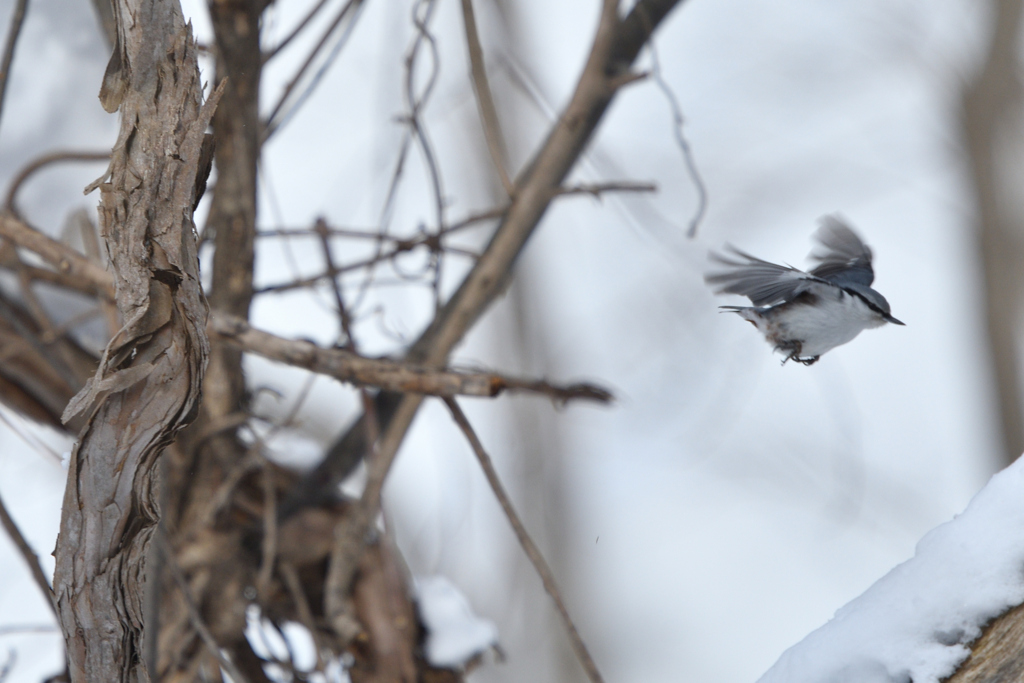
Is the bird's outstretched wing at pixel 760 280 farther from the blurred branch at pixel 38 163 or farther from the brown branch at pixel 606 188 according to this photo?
the blurred branch at pixel 38 163

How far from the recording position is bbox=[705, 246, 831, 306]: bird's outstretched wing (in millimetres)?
630

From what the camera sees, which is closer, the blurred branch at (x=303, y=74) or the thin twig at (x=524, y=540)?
the thin twig at (x=524, y=540)

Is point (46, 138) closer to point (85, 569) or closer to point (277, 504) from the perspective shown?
point (277, 504)

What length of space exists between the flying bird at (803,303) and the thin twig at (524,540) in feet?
0.87

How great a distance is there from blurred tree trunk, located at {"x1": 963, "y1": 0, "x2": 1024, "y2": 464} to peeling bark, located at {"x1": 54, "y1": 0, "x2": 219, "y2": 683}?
3.38m

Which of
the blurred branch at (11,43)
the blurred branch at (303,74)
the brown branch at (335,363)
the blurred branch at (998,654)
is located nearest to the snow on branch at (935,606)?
the blurred branch at (998,654)

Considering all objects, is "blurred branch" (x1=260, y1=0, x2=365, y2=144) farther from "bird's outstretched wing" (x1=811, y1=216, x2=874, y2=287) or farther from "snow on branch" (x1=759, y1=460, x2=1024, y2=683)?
"snow on branch" (x1=759, y1=460, x2=1024, y2=683)

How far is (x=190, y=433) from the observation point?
101 cm

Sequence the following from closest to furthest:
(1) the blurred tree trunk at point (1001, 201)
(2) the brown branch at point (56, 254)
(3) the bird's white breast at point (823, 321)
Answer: (3) the bird's white breast at point (823, 321)
(2) the brown branch at point (56, 254)
(1) the blurred tree trunk at point (1001, 201)

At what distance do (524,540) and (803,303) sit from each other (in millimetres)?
333

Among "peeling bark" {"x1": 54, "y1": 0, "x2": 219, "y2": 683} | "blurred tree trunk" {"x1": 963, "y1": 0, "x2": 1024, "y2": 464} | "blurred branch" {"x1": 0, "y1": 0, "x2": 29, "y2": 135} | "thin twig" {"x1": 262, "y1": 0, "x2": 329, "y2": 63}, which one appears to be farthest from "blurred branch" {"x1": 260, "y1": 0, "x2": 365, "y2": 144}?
"blurred tree trunk" {"x1": 963, "y1": 0, "x2": 1024, "y2": 464}

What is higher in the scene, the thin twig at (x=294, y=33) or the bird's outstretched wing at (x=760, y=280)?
the thin twig at (x=294, y=33)

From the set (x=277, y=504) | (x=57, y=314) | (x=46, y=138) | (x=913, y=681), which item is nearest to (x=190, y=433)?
(x=277, y=504)

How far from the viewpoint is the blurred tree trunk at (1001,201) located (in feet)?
10.0
